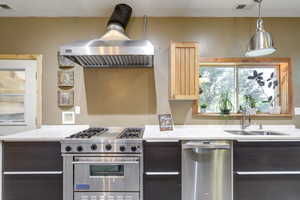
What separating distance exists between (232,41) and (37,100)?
2912 millimetres

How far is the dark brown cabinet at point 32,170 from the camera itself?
79.1 inches

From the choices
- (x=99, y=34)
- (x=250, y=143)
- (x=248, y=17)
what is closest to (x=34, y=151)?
(x=99, y=34)

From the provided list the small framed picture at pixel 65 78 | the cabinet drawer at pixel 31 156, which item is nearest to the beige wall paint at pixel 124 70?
the small framed picture at pixel 65 78

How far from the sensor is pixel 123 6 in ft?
7.84

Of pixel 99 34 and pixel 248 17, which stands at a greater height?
pixel 248 17

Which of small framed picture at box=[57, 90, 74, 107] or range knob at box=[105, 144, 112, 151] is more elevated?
small framed picture at box=[57, 90, 74, 107]

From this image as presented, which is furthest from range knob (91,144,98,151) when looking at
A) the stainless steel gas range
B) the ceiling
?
the ceiling

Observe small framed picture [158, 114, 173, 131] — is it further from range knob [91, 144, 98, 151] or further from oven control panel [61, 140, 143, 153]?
range knob [91, 144, 98, 151]

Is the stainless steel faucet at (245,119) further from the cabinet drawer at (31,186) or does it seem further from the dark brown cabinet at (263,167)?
the cabinet drawer at (31,186)

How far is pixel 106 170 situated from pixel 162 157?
0.60 m

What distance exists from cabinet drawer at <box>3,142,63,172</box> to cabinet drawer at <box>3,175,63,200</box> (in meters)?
0.09

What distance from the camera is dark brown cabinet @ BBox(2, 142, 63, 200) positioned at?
201 centimetres

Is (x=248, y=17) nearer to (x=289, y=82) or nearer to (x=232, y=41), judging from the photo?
(x=232, y=41)

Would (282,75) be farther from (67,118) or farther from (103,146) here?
(67,118)
